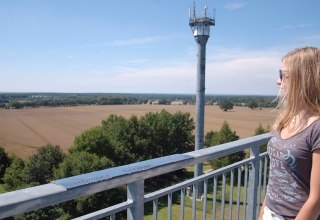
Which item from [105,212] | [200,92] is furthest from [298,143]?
[200,92]

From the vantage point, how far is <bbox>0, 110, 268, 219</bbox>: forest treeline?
19.7 meters

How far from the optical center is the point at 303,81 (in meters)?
1.71

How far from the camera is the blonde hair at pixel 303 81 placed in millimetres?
1709

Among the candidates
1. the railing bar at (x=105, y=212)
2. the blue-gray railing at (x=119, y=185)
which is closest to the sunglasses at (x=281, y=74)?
the blue-gray railing at (x=119, y=185)

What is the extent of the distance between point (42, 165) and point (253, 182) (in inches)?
1084

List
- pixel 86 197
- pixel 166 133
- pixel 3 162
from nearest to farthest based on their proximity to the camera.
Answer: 1. pixel 86 197
2. pixel 3 162
3. pixel 166 133

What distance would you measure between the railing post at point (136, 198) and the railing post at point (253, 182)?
149 centimetres

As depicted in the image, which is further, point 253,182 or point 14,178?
point 14,178

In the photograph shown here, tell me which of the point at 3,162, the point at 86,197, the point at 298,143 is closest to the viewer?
the point at 298,143

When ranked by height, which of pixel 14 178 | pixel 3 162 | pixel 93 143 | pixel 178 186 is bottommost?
pixel 3 162

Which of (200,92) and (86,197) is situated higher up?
(200,92)

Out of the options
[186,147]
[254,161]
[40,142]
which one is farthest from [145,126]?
[254,161]

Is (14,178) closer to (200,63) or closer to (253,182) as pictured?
(200,63)

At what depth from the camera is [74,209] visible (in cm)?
2072
